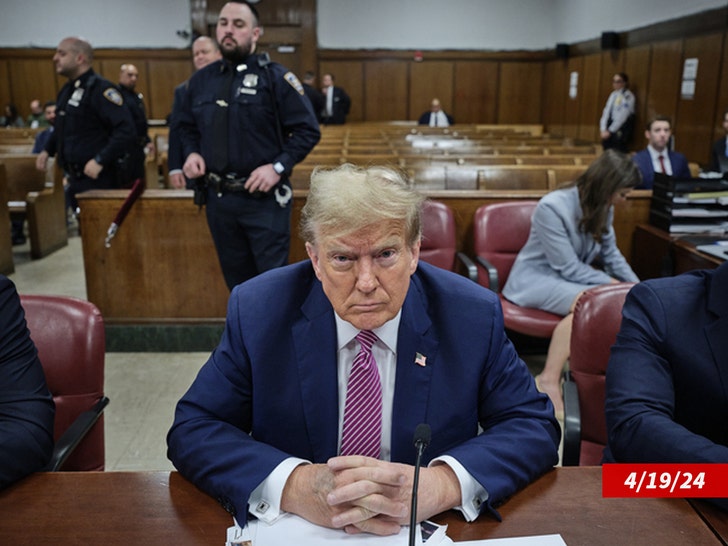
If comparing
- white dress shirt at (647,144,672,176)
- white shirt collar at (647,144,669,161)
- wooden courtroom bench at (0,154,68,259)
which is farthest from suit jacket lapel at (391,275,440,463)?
wooden courtroom bench at (0,154,68,259)

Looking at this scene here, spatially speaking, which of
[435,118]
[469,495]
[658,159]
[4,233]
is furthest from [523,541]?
[435,118]

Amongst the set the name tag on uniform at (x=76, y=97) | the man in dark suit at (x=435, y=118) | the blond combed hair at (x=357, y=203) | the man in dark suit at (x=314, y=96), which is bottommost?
the blond combed hair at (x=357, y=203)

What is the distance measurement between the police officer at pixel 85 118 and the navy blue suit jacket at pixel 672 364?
3670 millimetres

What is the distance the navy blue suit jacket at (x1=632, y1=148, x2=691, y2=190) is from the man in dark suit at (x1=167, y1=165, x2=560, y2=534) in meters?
4.06

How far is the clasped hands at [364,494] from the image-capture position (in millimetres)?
1011

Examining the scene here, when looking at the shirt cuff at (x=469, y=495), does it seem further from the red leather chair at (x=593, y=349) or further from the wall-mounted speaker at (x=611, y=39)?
the wall-mounted speaker at (x=611, y=39)

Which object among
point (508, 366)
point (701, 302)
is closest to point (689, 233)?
point (701, 302)

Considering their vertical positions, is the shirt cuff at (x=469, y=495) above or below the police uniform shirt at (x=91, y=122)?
below

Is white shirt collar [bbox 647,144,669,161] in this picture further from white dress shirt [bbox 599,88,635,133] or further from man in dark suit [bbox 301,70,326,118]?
man in dark suit [bbox 301,70,326,118]

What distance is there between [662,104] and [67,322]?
892cm

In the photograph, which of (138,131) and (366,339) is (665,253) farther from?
(138,131)

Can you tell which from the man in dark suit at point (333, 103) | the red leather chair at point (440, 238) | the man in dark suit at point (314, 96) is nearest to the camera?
the red leather chair at point (440, 238)

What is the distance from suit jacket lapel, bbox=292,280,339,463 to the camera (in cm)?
127
